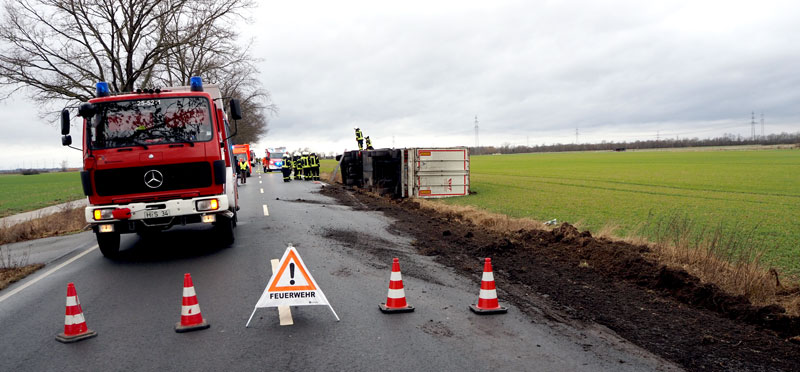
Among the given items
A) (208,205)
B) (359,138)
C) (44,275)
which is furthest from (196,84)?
(359,138)

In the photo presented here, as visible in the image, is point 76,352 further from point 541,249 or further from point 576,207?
point 576,207

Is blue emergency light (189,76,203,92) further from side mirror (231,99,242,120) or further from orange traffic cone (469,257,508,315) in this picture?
orange traffic cone (469,257,508,315)

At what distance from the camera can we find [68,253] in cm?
996

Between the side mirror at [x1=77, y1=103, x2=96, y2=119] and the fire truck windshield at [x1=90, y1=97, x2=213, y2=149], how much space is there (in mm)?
105

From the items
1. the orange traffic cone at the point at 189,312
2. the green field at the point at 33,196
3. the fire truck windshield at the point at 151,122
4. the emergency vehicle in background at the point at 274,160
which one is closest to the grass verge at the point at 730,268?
the orange traffic cone at the point at 189,312

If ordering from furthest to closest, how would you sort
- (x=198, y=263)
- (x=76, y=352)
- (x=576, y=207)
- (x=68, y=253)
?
(x=576, y=207) < (x=68, y=253) < (x=198, y=263) < (x=76, y=352)

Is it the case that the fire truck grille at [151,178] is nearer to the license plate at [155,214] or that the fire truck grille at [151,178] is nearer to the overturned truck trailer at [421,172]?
the license plate at [155,214]

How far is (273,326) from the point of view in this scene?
5.18 meters

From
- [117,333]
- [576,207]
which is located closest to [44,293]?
[117,333]

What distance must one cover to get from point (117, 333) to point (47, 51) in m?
23.2

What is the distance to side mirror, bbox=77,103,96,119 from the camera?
26.7 feet

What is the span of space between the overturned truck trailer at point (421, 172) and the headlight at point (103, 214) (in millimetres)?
12704

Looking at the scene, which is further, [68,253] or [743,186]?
[743,186]

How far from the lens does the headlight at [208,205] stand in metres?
8.41
